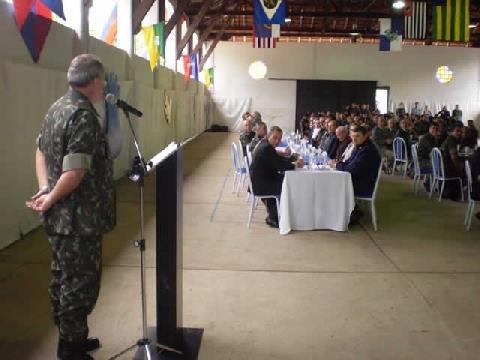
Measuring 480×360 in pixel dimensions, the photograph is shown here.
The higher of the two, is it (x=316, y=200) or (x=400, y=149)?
(x=400, y=149)

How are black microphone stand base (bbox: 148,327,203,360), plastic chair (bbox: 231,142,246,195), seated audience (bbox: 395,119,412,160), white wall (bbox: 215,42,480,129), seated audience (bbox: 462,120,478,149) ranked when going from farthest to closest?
white wall (bbox: 215,42,480,129) < seated audience (bbox: 395,119,412,160) < seated audience (bbox: 462,120,478,149) < plastic chair (bbox: 231,142,246,195) < black microphone stand base (bbox: 148,327,203,360)

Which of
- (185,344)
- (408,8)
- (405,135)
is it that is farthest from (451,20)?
(185,344)

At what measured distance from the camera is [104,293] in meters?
3.76

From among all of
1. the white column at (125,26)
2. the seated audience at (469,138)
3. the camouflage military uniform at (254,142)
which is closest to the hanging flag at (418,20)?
the seated audience at (469,138)

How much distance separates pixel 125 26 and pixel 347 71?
46.4 feet

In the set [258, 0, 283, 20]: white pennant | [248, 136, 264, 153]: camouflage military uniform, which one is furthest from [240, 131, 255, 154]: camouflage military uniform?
[258, 0, 283, 20]: white pennant

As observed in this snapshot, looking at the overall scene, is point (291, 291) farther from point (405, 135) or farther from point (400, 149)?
point (405, 135)

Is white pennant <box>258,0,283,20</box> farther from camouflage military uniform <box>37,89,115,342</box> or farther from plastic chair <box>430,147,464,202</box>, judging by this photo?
camouflage military uniform <box>37,89,115,342</box>

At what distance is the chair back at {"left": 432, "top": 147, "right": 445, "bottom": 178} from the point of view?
7.15 metres

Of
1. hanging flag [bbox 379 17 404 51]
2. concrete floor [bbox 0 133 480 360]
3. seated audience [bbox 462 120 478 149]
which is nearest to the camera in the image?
concrete floor [bbox 0 133 480 360]

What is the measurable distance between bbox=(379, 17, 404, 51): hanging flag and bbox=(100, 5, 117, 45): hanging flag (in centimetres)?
784

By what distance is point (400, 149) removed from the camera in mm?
9500

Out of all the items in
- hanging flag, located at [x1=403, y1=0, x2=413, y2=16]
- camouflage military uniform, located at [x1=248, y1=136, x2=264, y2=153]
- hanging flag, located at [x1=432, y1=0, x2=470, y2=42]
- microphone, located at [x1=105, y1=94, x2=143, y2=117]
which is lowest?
camouflage military uniform, located at [x1=248, y1=136, x2=264, y2=153]

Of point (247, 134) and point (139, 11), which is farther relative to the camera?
point (139, 11)
